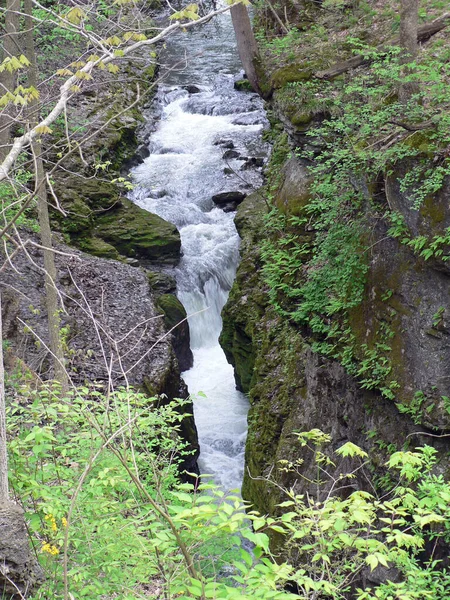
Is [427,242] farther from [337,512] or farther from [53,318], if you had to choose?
[53,318]

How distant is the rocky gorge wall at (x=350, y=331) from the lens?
607 centimetres

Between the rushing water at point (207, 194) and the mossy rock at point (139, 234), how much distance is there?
0.61 m

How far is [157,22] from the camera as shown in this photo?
26.3 meters

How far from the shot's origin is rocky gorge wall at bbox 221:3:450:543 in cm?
607

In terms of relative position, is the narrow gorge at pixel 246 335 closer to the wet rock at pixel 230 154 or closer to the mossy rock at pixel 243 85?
the wet rock at pixel 230 154

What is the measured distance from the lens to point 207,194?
1655 centimetres

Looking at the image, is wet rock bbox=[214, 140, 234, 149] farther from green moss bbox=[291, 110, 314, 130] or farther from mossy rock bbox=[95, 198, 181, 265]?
green moss bbox=[291, 110, 314, 130]

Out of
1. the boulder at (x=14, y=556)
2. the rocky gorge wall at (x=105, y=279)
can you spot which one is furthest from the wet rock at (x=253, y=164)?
the boulder at (x=14, y=556)

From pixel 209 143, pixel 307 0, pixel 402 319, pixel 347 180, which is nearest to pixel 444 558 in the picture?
pixel 402 319

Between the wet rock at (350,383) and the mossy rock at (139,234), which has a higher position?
the mossy rock at (139,234)

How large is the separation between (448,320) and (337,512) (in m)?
3.54

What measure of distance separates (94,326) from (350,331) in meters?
4.34

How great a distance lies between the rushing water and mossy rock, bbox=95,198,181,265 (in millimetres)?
608

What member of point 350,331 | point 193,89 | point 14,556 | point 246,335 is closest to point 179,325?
point 246,335
